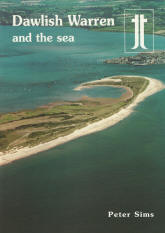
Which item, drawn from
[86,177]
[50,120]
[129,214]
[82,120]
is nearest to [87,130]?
[82,120]

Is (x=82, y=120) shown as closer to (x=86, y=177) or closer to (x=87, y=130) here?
(x=87, y=130)

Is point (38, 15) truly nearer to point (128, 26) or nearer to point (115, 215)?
point (128, 26)

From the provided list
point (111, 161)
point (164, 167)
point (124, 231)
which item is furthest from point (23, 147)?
point (124, 231)

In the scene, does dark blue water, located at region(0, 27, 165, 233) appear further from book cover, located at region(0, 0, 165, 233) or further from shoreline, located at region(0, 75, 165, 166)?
shoreline, located at region(0, 75, 165, 166)

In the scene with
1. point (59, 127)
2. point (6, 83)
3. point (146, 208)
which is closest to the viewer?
point (146, 208)

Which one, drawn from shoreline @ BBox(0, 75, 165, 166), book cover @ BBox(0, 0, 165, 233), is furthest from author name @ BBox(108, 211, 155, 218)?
shoreline @ BBox(0, 75, 165, 166)
